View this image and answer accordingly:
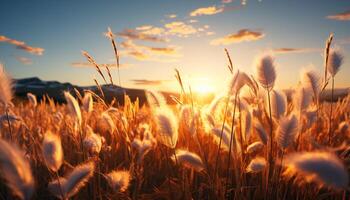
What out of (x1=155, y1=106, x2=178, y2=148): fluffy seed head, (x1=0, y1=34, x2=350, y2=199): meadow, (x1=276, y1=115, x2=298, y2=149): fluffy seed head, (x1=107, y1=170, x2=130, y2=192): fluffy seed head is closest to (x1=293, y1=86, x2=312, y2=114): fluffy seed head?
(x1=0, y1=34, x2=350, y2=199): meadow

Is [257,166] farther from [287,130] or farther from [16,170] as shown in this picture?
[16,170]

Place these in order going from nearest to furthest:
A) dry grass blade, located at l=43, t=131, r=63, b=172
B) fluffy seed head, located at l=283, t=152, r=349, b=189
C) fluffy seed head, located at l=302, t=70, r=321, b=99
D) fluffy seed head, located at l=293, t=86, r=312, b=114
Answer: fluffy seed head, located at l=283, t=152, r=349, b=189 < dry grass blade, located at l=43, t=131, r=63, b=172 < fluffy seed head, located at l=293, t=86, r=312, b=114 < fluffy seed head, located at l=302, t=70, r=321, b=99

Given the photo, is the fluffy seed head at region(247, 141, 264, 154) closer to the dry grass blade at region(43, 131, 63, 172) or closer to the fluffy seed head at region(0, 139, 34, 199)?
the dry grass blade at region(43, 131, 63, 172)

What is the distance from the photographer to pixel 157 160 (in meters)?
Answer: 2.70

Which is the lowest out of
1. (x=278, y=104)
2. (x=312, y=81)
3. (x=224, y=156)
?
(x=224, y=156)

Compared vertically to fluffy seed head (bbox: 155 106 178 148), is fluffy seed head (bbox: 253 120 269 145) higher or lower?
lower

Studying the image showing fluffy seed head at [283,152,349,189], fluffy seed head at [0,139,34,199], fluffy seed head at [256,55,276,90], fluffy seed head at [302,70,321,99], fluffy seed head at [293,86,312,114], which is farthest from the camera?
fluffy seed head at [302,70,321,99]

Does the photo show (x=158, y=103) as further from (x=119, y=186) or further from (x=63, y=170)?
(x=63, y=170)

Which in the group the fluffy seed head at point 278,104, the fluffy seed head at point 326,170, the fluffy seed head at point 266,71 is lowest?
the fluffy seed head at point 326,170

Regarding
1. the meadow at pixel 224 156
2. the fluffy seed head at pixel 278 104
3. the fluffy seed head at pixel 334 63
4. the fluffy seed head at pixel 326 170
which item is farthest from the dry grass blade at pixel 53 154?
the fluffy seed head at pixel 334 63

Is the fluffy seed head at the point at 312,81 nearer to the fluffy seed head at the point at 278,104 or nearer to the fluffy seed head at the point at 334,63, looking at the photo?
the fluffy seed head at the point at 334,63

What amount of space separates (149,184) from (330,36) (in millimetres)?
1573

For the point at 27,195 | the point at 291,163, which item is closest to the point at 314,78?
the point at 291,163

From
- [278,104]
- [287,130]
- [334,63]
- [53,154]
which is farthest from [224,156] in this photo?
[53,154]
